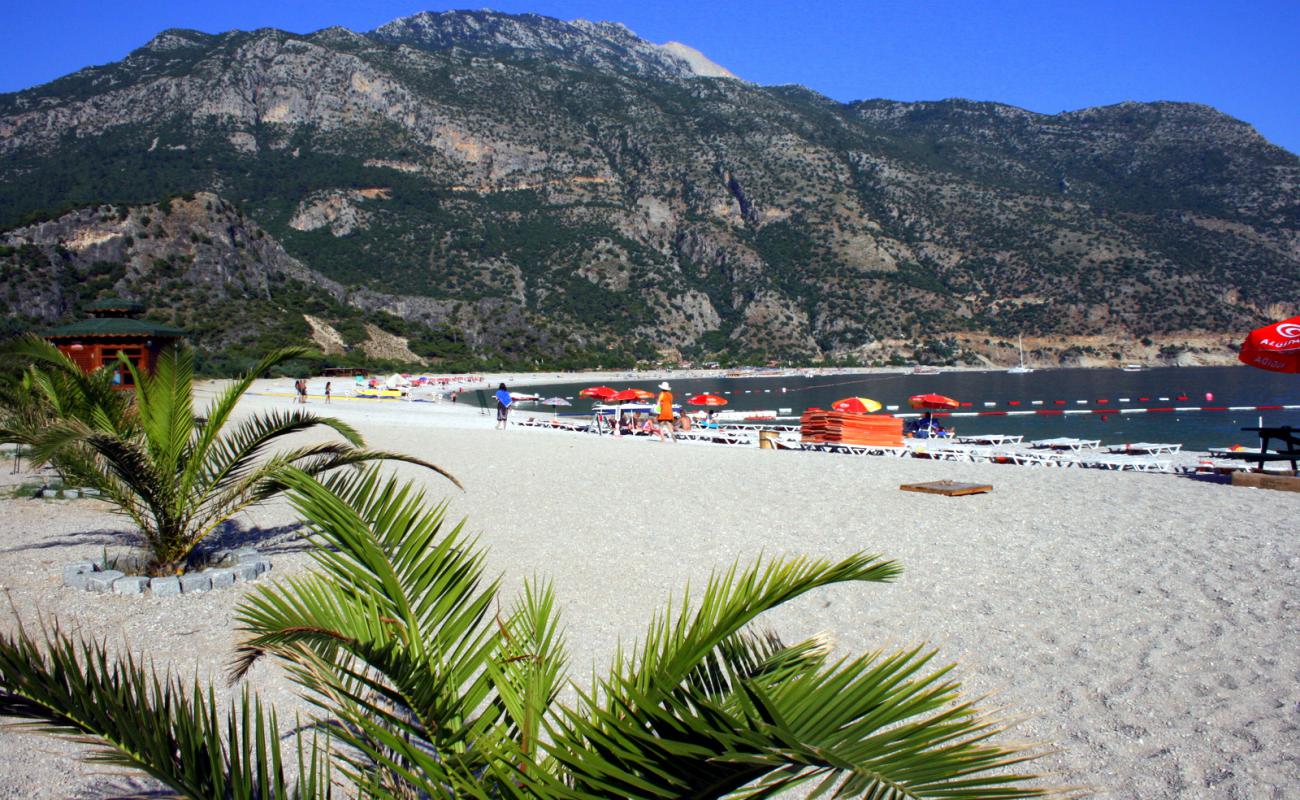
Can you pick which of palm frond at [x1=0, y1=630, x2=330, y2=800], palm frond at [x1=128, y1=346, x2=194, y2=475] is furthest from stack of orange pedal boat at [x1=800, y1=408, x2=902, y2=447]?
palm frond at [x1=0, y1=630, x2=330, y2=800]

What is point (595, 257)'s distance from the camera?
311ft

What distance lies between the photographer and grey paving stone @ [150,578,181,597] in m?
5.77

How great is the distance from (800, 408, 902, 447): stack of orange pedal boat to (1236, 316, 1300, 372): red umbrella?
8.26m

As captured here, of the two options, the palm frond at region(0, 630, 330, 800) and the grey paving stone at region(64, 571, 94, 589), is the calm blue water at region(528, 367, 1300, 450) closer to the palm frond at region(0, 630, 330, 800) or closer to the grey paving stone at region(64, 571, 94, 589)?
the grey paving stone at region(64, 571, 94, 589)

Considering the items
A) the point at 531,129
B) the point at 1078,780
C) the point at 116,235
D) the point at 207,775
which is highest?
the point at 531,129

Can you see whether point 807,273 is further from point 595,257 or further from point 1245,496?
point 1245,496

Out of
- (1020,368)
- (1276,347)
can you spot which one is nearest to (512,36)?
(1020,368)

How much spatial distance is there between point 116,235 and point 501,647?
209ft

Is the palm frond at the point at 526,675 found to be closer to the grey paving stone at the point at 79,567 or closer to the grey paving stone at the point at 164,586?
the grey paving stone at the point at 164,586

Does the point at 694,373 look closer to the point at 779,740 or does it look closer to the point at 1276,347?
the point at 1276,347

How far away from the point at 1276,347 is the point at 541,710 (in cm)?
1064

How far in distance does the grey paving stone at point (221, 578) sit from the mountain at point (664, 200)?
70.8m

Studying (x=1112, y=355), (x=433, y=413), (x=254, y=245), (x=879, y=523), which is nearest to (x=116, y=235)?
(x=254, y=245)

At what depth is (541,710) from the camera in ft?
6.81
